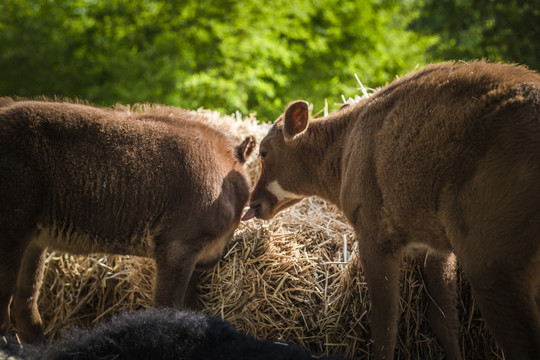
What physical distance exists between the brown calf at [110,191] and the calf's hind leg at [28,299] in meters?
0.01

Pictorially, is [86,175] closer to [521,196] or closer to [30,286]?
[30,286]

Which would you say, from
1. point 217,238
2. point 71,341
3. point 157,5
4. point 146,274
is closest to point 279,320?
point 217,238

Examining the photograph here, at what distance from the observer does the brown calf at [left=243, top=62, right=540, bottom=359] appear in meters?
2.92

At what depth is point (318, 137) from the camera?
4.76 meters

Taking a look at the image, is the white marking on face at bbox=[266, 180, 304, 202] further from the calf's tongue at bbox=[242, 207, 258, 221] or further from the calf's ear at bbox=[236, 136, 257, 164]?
the calf's ear at bbox=[236, 136, 257, 164]

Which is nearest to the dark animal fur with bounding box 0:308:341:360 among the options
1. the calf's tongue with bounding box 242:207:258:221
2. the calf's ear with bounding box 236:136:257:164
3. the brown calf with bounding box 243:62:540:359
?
the brown calf with bounding box 243:62:540:359

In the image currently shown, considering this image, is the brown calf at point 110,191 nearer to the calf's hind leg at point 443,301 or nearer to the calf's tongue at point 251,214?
the calf's tongue at point 251,214

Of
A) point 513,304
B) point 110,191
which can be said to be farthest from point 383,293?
point 110,191

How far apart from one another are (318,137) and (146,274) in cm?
208

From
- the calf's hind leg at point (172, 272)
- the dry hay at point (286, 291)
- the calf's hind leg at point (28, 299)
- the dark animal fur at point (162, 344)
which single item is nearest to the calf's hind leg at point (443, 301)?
the dry hay at point (286, 291)

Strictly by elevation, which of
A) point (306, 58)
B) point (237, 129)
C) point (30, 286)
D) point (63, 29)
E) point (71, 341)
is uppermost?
point (306, 58)

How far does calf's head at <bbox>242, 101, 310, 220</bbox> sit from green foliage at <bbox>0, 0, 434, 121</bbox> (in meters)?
5.96

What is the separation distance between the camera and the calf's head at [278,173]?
15.9 ft

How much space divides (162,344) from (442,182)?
2.00m
